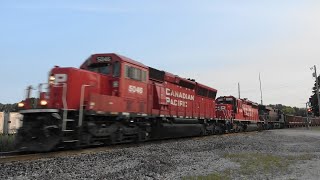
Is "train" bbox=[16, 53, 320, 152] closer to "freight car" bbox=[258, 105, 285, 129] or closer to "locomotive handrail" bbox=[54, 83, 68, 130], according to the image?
"locomotive handrail" bbox=[54, 83, 68, 130]

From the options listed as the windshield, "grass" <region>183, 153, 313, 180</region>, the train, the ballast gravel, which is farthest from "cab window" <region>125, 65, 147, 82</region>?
"grass" <region>183, 153, 313, 180</region>

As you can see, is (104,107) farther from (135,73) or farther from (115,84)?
(135,73)

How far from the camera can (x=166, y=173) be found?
28.7 ft

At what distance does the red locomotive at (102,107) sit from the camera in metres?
12.7

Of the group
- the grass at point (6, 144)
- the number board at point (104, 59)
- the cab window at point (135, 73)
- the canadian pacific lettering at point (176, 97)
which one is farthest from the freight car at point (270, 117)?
the grass at point (6, 144)

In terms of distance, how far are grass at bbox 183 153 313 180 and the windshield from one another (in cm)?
638

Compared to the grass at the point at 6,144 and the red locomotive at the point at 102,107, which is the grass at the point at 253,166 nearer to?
the red locomotive at the point at 102,107

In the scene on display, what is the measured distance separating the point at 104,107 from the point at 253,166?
6547 millimetres

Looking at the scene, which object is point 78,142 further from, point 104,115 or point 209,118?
point 209,118

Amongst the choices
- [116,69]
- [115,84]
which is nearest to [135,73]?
[116,69]

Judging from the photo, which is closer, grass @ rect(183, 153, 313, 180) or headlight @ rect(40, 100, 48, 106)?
grass @ rect(183, 153, 313, 180)

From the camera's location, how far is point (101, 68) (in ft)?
52.4

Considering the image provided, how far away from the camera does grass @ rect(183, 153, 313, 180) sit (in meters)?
8.64

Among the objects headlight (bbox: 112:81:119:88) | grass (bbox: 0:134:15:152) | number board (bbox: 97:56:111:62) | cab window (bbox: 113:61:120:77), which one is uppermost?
number board (bbox: 97:56:111:62)
